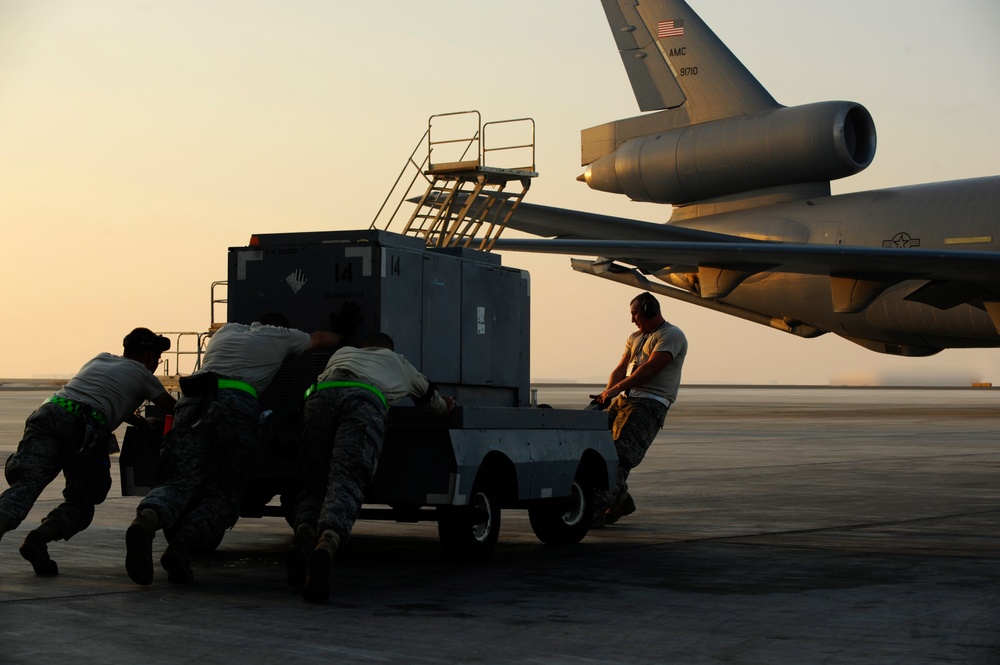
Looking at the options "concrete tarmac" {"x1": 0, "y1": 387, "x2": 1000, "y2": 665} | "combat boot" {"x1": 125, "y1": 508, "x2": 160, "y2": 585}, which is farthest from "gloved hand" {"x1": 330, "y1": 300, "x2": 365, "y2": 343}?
"combat boot" {"x1": 125, "y1": 508, "x2": 160, "y2": 585}

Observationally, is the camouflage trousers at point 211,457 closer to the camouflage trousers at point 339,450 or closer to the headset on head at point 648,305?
the camouflage trousers at point 339,450

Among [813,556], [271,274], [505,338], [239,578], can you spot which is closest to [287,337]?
[271,274]

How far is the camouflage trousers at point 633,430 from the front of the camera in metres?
10.7

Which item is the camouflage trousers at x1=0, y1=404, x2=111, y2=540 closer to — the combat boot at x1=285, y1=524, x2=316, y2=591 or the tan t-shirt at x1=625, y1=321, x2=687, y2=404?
the combat boot at x1=285, y1=524, x2=316, y2=591

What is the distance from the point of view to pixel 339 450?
7.12 meters

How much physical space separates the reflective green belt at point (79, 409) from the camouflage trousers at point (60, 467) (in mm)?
38

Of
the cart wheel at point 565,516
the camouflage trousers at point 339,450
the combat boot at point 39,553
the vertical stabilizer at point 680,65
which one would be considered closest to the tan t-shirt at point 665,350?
Result: the cart wheel at point 565,516

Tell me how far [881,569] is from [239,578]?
3.86 meters

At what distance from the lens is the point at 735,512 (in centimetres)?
1138

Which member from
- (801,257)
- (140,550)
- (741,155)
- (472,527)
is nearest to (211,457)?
(140,550)

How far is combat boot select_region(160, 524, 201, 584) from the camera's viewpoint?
23.2 ft

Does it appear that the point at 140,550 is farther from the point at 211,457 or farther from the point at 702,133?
the point at 702,133

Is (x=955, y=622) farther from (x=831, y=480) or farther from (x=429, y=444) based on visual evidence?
(x=831, y=480)

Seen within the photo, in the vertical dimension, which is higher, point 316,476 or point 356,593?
point 316,476
